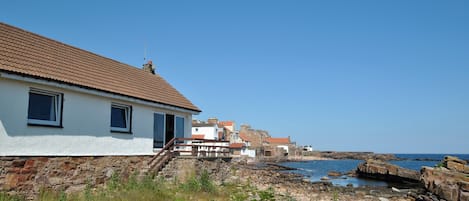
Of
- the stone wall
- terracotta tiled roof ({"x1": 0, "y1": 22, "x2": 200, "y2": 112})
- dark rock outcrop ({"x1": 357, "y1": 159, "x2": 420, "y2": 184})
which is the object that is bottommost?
dark rock outcrop ({"x1": 357, "y1": 159, "x2": 420, "y2": 184})

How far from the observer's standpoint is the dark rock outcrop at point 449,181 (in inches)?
901

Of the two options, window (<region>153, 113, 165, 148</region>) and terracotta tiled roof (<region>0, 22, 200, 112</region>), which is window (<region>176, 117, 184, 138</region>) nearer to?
terracotta tiled roof (<region>0, 22, 200, 112</region>)

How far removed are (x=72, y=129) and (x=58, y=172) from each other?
5.30 ft

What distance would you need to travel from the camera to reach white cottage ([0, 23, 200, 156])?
12.2 m

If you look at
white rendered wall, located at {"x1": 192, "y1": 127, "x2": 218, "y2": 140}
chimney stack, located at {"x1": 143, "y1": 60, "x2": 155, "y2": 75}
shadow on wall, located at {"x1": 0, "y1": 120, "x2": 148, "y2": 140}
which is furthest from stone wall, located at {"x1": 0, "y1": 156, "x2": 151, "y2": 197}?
white rendered wall, located at {"x1": 192, "y1": 127, "x2": 218, "y2": 140}

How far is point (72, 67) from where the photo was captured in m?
15.6

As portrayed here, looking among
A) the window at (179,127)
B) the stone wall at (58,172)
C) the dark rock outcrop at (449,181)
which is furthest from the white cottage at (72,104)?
the dark rock outcrop at (449,181)

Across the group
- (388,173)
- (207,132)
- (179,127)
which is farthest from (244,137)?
(179,127)

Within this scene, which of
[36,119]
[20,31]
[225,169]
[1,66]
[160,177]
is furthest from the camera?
[225,169]

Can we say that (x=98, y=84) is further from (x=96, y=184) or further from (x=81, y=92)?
(x=96, y=184)

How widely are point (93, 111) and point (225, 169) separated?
9.29 meters

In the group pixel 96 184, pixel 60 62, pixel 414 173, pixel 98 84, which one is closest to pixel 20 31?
pixel 60 62

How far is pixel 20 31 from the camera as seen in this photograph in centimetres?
1541

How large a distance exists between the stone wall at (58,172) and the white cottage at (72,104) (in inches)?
10.5
